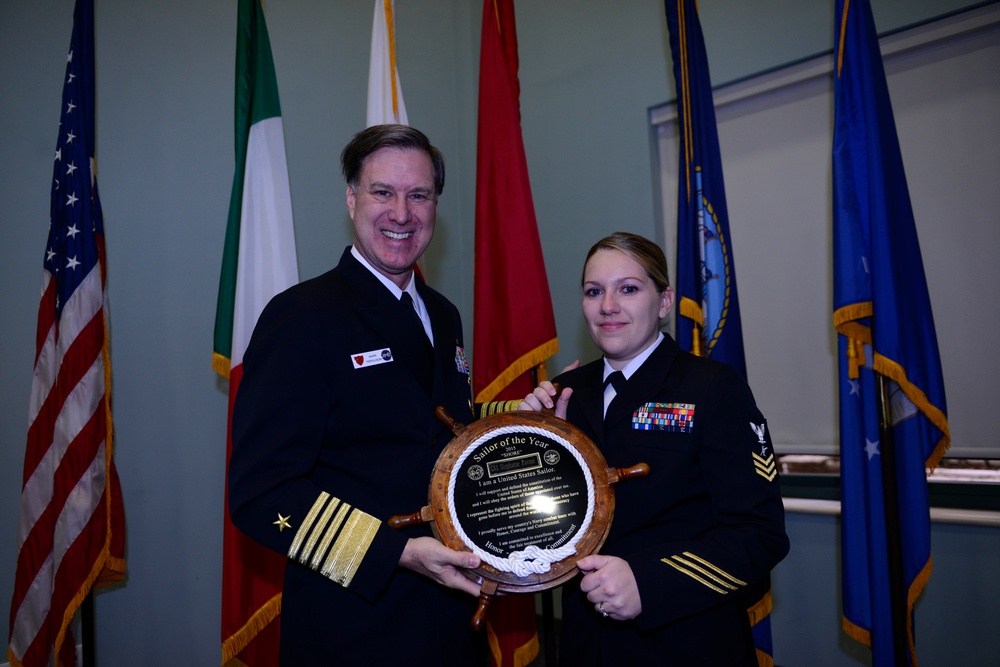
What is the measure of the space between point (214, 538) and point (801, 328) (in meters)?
2.45

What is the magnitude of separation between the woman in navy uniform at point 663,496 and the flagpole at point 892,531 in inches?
32.4

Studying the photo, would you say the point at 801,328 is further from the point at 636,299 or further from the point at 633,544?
the point at 633,544

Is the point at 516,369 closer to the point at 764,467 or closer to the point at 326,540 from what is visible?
the point at 764,467

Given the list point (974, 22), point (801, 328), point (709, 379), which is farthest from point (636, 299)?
point (974, 22)

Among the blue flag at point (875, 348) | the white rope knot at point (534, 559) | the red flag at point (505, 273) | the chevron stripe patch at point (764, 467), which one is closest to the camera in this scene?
the white rope knot at point (534, 559)

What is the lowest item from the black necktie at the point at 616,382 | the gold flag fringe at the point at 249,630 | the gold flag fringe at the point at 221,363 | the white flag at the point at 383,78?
the gold flag fringe at the point at 249,630

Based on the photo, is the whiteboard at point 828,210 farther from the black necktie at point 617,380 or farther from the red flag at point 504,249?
the black necktie at point 617,380

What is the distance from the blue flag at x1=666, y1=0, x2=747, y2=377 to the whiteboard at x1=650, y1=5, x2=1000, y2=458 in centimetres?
68

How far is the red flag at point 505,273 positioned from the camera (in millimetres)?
2436

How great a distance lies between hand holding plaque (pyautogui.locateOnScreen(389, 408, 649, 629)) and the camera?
1.17m

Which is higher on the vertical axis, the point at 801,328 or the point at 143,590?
the point at 801,328

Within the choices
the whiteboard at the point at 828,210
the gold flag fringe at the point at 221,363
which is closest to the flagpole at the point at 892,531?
the whiteboard at the point at 828,210

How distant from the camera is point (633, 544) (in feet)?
4.40

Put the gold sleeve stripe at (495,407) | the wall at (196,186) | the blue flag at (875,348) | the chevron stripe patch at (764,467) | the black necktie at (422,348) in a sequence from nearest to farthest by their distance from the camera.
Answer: the chevron stripe patch at (764,467)
the black necktie at (422,348)
the gold sleeve stripe at (495,407)
the blue flag at (875,348)
the wall at (196,186)
